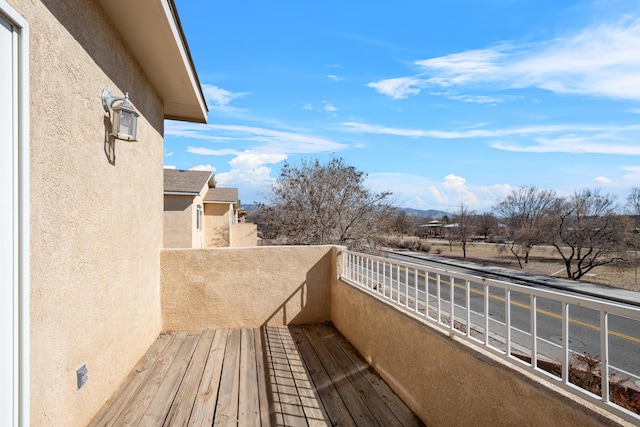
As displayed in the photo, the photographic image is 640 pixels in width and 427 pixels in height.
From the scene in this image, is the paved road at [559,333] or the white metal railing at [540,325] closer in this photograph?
the white metal railing at [540,325]

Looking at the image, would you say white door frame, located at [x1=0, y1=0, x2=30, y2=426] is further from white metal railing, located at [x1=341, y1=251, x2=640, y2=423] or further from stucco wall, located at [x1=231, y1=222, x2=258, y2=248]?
stucco wall, located at [x1=231, y1=222, x2=258, y2=248]

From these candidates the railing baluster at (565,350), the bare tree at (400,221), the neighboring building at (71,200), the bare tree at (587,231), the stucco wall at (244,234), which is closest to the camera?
the railing baluster at (565,350)

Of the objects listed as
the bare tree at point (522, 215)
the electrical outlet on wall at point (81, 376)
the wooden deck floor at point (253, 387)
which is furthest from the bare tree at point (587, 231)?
the electrical outlet on wall at point (81, 376)

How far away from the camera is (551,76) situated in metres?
10.5

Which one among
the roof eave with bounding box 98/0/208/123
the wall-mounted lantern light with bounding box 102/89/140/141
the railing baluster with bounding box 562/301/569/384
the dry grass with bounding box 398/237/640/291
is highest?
the roof eave with bounding box 98/0/208/123

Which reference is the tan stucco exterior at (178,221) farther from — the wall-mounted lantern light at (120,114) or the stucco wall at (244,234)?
the wall-mounted lantern light at (120,114)

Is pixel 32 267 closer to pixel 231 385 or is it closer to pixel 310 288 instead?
pixel 231 385

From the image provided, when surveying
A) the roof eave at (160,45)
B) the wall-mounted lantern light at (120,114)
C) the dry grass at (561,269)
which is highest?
the roof eave at (160,45)

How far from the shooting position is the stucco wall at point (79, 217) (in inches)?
72.5

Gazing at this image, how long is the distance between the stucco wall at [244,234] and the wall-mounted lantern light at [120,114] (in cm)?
1537

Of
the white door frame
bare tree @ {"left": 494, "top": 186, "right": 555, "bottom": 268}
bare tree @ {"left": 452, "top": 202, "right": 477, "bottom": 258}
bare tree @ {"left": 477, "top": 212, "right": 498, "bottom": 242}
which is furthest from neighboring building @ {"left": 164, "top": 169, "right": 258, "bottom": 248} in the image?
bare tree @ {"left": 477, "top": 212, "right": 498, "bottom": 242}

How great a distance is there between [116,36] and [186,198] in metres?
9.81

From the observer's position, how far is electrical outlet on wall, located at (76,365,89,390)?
2.33 metres

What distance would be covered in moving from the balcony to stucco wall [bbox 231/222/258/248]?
13.4 metres
